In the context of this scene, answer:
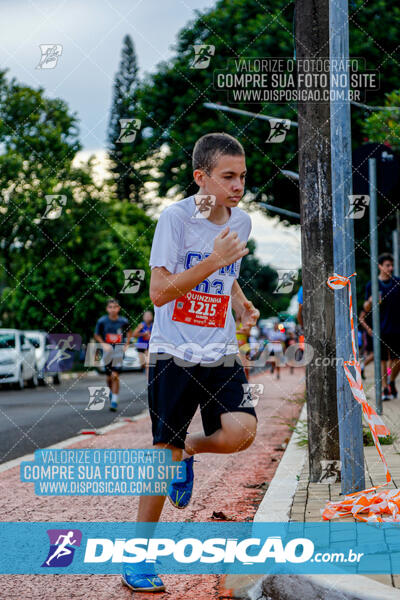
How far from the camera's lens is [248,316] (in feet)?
13.7

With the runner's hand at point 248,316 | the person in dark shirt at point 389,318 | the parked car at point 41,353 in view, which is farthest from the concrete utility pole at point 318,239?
the parked car at point 41,353

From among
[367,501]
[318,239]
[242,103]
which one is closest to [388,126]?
[318,239]

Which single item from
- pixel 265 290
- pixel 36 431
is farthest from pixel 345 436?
pixel 265 290

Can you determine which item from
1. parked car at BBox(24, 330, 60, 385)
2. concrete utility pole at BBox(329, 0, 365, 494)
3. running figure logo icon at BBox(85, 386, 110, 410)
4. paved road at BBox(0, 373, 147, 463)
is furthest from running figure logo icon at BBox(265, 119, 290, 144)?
parked car at BBox(24, 330, 60, 385)

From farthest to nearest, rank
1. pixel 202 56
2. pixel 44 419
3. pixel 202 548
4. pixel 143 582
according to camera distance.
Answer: pixel 44 419 < pixel 202 56 < pixel 202 548 < pixel 143 582

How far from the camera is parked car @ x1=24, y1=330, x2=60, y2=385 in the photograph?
25.9 metres

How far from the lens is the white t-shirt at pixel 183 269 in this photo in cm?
384

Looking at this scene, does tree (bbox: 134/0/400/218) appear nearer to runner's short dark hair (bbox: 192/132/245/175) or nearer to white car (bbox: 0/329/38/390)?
white car (bbox: 0/329/38/390)

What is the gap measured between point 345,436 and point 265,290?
333 ft

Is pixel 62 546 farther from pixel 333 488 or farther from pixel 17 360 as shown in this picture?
pixel 17 360

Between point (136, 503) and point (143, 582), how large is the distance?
2.17 meters

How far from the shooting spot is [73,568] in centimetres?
427

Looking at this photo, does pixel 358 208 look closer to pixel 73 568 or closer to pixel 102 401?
pixel 73 568

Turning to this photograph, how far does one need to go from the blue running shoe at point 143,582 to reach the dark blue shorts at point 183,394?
0.54 meters
